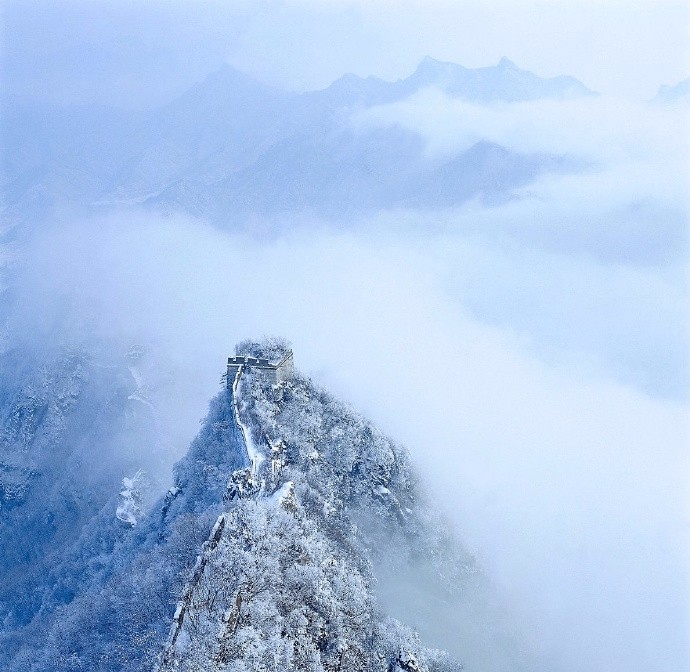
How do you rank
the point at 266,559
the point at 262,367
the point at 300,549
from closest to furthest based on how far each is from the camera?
the point at 266,559, the point at 300,549, the point at 262,367

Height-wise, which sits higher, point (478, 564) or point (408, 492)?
point (408, 492)

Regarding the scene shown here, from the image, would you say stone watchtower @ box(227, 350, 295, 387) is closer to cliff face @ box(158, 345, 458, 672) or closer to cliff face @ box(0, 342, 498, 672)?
cliff face @ box(158, 345, 458, 672)

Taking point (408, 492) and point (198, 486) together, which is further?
point (408, 492)

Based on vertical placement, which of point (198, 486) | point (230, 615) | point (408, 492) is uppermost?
point (230, 615)

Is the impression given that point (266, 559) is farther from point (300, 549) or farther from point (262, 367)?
point (262, 367)

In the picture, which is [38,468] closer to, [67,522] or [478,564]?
[67,522]

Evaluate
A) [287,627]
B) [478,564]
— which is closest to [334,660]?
[287,627]

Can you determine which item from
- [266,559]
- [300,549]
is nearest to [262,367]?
[300,549]

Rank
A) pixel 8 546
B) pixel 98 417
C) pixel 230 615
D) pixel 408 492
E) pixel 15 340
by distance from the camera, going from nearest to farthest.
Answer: pixel 230 615, pixel 408 492, pixel 8 546, pixel 98 417, pixel 15 340
